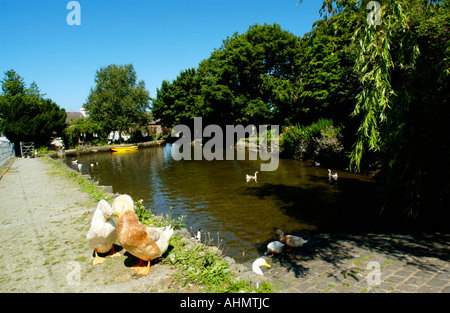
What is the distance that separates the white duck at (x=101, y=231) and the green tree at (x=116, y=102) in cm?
4765

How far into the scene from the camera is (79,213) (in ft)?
28.5

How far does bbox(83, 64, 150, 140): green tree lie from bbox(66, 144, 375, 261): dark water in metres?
31.7

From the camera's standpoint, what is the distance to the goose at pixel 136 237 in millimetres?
4785

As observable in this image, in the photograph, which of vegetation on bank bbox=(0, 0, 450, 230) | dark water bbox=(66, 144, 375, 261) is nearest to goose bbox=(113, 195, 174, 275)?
dark water bbox=(66, 144, 375, 261)

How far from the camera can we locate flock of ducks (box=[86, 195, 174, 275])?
4.81 meters

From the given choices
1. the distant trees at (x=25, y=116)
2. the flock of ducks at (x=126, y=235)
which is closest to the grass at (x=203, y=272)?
the flock of ducks at (x=126, y=235)

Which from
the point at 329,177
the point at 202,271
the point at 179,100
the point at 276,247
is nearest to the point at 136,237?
the point at 202,271

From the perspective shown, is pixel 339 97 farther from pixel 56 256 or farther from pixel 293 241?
pixel 56 256

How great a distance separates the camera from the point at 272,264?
6797 mm

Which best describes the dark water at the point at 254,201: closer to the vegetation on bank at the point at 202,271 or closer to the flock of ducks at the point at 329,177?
the flock of ducks at the point at 329,177

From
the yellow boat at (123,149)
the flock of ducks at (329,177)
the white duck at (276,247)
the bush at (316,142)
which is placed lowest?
the white duck at (276,247)

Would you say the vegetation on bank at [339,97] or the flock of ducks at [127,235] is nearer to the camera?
the flock of ducks at [127,235]
